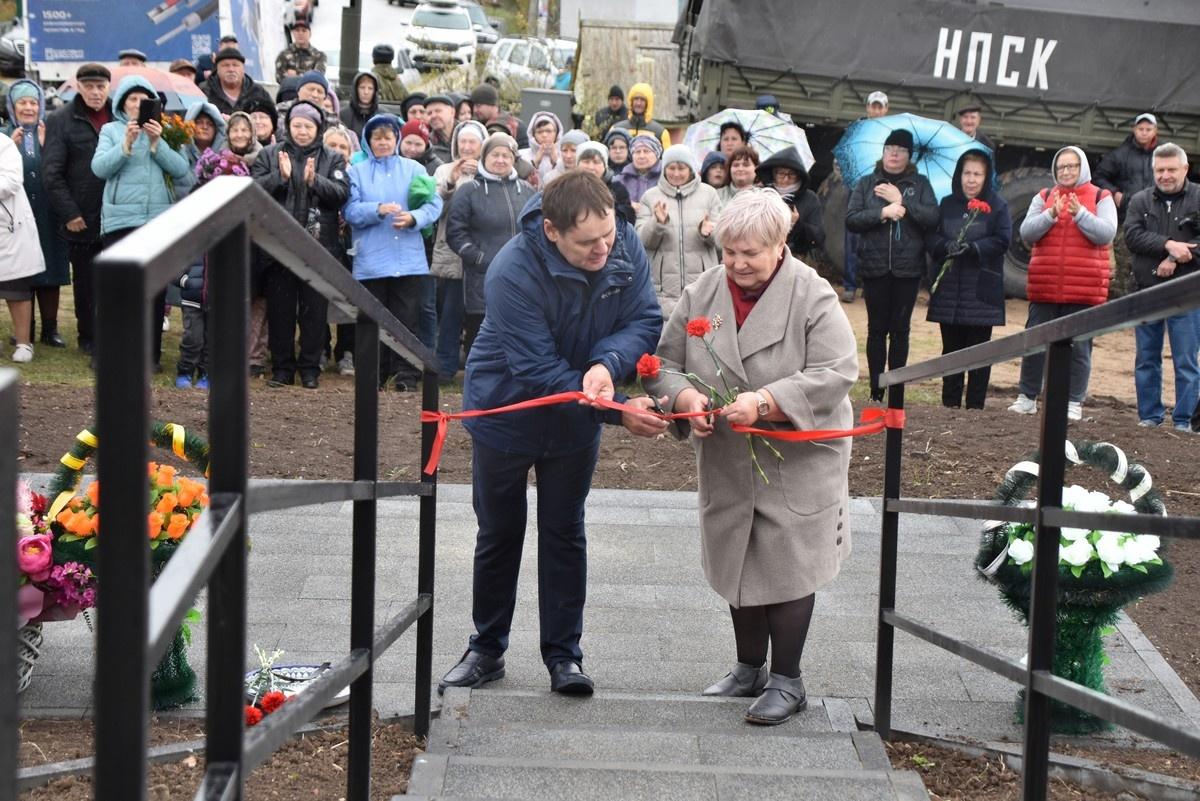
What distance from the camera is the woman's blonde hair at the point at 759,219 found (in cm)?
420

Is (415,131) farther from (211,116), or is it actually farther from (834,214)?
(834,214)

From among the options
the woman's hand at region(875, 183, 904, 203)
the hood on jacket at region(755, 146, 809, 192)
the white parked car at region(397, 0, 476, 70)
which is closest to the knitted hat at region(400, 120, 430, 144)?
the hood on jacket at region(755, 146, 809, 192)

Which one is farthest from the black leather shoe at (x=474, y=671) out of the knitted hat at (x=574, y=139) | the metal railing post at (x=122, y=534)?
the knitted hat at (x=574, y=139)

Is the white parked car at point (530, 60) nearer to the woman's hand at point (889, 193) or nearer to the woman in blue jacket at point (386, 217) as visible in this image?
the woman in blue jacket at point (386, 217)

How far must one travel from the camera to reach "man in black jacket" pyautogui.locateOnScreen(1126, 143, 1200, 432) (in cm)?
966

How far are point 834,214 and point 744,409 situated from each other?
11.7 metres

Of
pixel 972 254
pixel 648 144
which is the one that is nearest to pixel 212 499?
pixel 972 254

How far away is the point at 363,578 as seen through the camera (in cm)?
312

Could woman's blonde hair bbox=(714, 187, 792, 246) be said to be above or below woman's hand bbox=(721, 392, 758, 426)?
above

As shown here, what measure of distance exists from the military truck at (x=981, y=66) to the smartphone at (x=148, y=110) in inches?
286

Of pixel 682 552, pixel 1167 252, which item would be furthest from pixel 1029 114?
pixel 682 552

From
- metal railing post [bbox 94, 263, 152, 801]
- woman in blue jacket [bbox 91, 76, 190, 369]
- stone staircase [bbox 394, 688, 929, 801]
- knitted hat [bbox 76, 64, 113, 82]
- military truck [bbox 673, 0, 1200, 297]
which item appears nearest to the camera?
metal railing post [bbox 94, 263, 152, 801]

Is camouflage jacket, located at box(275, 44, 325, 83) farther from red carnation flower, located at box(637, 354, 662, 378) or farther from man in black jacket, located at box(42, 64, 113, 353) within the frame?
red carnation flower, located at box(637, 354, 662, 378)

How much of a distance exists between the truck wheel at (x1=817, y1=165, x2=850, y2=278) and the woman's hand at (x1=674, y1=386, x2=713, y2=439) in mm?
11384
